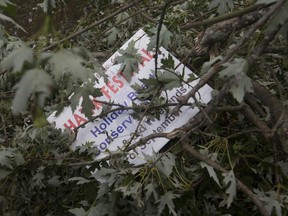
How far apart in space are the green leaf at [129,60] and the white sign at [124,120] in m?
0.02

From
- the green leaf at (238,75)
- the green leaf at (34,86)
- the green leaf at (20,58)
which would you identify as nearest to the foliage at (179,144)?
the green leaf at (238,75)

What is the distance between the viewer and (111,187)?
4.45ft

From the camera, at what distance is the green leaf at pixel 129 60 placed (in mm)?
1541

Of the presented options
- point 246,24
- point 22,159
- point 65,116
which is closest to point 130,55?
point 65,116

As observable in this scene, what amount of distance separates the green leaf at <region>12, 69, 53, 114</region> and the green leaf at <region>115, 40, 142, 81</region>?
932 mm

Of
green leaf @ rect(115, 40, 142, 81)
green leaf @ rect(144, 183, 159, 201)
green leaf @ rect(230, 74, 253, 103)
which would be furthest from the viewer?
green leaf @ rect(115, 40, 142, 81)

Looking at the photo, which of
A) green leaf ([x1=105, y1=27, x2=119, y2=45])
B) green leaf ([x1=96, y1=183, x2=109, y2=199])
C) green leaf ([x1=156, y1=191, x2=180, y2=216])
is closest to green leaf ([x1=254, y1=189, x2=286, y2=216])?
green leaf ([x1=156, y1=191, x2=180, y2=216])

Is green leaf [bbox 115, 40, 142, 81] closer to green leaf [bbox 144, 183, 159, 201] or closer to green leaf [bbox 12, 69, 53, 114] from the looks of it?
green leaf [bbox 144, 183, 159, 201]

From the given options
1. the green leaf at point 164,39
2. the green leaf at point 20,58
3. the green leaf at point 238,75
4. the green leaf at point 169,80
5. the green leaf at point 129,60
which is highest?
the green leaf at point 129,60

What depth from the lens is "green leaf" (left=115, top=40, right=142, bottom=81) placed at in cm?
154

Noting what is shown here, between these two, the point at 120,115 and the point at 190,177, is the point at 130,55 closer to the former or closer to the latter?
the point at 120,115

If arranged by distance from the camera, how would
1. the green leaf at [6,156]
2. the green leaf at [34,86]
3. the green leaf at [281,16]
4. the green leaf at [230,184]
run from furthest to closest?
1. the green leaf at [6,156]
2. the green leaf at [230,184]
3. the green leaf at [281,16]
4. the green leaf at [34,86]

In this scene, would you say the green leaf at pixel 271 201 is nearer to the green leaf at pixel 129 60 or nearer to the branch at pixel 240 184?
the branch at pixel 240 184

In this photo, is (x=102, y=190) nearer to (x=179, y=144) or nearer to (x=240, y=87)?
(x=179, y=144)
